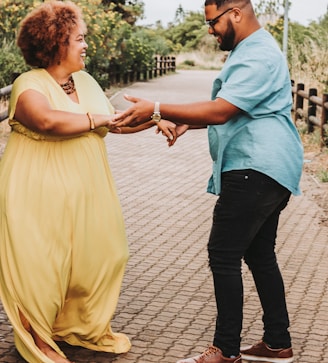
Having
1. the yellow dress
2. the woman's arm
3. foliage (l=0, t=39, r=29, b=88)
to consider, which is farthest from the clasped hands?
foliage (l=0, t=39, r=29, b=88)

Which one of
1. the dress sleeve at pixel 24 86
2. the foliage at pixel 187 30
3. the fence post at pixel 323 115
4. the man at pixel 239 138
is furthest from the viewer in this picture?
the foliage at pixel 187 30

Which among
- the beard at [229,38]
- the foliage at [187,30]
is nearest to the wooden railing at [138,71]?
the beard at [229,38]

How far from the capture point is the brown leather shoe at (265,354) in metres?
4.80

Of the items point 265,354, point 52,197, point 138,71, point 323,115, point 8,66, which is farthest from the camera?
point 138,71

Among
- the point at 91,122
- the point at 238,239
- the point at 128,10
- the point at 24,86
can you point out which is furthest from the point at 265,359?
the point at 128,10

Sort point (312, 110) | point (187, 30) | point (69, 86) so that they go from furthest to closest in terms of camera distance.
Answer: point (187, 30), point (312, 110), point (69, 86)

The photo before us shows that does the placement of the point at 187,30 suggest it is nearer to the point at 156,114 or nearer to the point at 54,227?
the point at 54,227

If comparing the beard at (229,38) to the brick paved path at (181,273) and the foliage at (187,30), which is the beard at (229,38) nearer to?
the brick paved path at (181,273)

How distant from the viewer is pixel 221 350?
457 centimetres

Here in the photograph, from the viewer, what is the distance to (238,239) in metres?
4.41

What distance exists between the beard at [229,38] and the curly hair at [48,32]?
785 mm

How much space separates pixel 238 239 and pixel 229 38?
1008mm

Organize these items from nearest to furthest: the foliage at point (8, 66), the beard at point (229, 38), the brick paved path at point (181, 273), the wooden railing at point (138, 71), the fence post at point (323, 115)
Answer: the beard at point (229, 38) → the brick paved path at point (181, 273) → the fence post at point (323, 115) → the foliage at point (8, 66) → the wooden railing at point (138, 71)

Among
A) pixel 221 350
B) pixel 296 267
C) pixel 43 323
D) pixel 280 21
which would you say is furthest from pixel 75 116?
pixel 280 21
